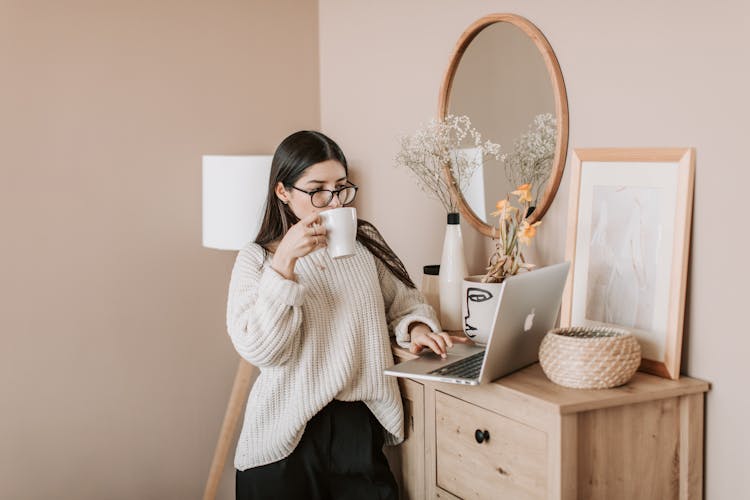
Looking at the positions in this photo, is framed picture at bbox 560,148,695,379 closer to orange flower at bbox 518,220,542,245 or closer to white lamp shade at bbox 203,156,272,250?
orange flower at bbox 518,220,542,245

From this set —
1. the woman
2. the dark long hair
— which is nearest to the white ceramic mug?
the woman

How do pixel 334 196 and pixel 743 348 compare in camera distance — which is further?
pixel 334 196

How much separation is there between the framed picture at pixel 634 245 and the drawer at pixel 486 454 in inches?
12.9

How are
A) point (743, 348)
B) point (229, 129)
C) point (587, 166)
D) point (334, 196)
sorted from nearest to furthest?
point (743, 348) < point (587, 166) < point (334, 196) < point (229, 129)

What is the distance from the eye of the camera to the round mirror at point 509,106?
6.28 feet

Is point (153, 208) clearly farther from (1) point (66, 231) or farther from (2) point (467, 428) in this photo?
(2) point (467, 428)

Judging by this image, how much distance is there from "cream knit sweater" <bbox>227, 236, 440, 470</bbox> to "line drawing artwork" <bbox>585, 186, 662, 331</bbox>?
411 millimetres

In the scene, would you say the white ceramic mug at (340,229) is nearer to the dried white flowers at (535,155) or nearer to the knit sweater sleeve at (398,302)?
the knit sweater sleeve at (398,302)

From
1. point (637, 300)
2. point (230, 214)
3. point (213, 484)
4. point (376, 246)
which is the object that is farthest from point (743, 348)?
point (213, 484)

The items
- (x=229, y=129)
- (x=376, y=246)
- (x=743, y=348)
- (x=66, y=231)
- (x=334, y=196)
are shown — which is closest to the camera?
(x=743, y=348)

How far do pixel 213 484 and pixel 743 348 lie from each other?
5.83 feet

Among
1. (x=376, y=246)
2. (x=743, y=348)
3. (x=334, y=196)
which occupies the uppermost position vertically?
(x=334, y=196)

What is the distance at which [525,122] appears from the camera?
200 centimetres

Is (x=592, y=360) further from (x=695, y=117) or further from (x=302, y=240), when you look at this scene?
(x=302, y=240)
